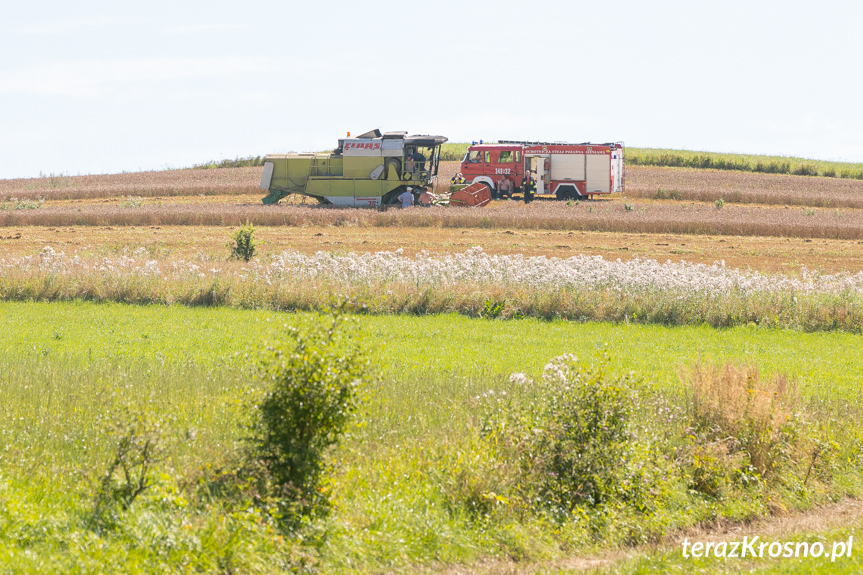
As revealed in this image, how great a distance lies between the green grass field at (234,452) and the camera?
18.8 feet

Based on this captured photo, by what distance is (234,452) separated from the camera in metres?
6.92

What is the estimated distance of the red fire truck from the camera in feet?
145

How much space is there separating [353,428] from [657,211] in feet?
120

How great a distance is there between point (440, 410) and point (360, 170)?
3115cm

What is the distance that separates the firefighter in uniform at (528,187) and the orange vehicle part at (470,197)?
2.68m

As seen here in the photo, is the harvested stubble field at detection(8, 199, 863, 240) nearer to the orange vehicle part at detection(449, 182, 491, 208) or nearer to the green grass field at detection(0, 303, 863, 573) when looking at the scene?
the orange vehicle part at detection(449, 182, 491, 208)

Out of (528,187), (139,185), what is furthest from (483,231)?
(139,185)

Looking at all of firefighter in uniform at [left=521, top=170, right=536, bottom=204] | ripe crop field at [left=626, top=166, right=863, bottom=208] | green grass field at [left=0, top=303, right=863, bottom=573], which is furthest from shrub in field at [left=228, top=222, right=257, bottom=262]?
A: ripe crop field at [left=626, top=166, right=863, bottom=208]

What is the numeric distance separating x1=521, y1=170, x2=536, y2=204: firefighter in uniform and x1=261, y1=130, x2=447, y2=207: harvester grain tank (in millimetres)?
6005

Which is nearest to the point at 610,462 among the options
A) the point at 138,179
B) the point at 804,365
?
the point at 804,365

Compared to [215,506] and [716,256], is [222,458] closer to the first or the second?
[215,506]

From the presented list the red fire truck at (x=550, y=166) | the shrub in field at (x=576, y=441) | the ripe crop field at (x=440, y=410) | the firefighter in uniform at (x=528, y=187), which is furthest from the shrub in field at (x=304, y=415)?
the red fire truck at (x=550, y=166)

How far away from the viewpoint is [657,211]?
137ft

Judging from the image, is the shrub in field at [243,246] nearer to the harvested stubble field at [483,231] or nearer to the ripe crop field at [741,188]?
the harvested stubble field at [483,231]
